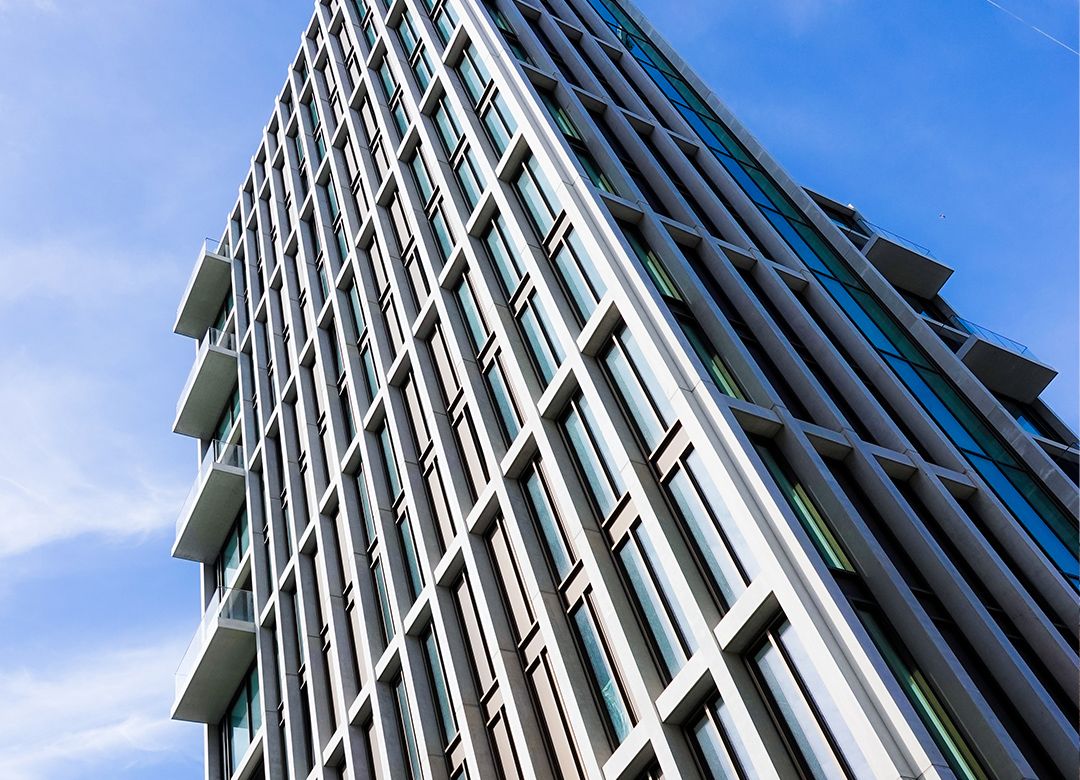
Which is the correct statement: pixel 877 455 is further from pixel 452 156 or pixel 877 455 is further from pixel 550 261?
pixel 452 156

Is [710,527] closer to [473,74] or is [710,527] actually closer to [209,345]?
[473,74]

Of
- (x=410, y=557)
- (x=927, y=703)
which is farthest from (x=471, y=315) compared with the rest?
(x=927, y=703)

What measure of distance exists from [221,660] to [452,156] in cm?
1617

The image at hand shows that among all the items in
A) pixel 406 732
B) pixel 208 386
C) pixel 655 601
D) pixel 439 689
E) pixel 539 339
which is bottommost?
pixel 655 601

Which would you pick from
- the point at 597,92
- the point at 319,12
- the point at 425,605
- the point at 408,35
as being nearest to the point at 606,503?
the point at 425,605

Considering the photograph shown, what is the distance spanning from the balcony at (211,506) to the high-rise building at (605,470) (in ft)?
0.86

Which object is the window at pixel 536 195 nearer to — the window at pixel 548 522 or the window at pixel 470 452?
the window at pixel 470 452

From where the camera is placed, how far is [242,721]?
1243 inches

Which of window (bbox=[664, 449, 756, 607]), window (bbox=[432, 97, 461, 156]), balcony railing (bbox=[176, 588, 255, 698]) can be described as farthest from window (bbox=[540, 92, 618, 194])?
balcony railing (bbox=[176, 588, 255, 698])

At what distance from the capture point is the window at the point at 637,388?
56.3ft

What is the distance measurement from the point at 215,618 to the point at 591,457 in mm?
17159

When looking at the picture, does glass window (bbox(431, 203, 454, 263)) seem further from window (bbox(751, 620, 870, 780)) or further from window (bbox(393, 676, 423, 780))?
window (bbox(751, 620, 870, 780))

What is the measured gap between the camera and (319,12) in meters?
41.5

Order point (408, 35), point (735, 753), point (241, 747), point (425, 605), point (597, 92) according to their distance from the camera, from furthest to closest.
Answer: point (408, 35)
point (241, 747)
point (597, 92)
point (425, 605)
point (735, 753)
